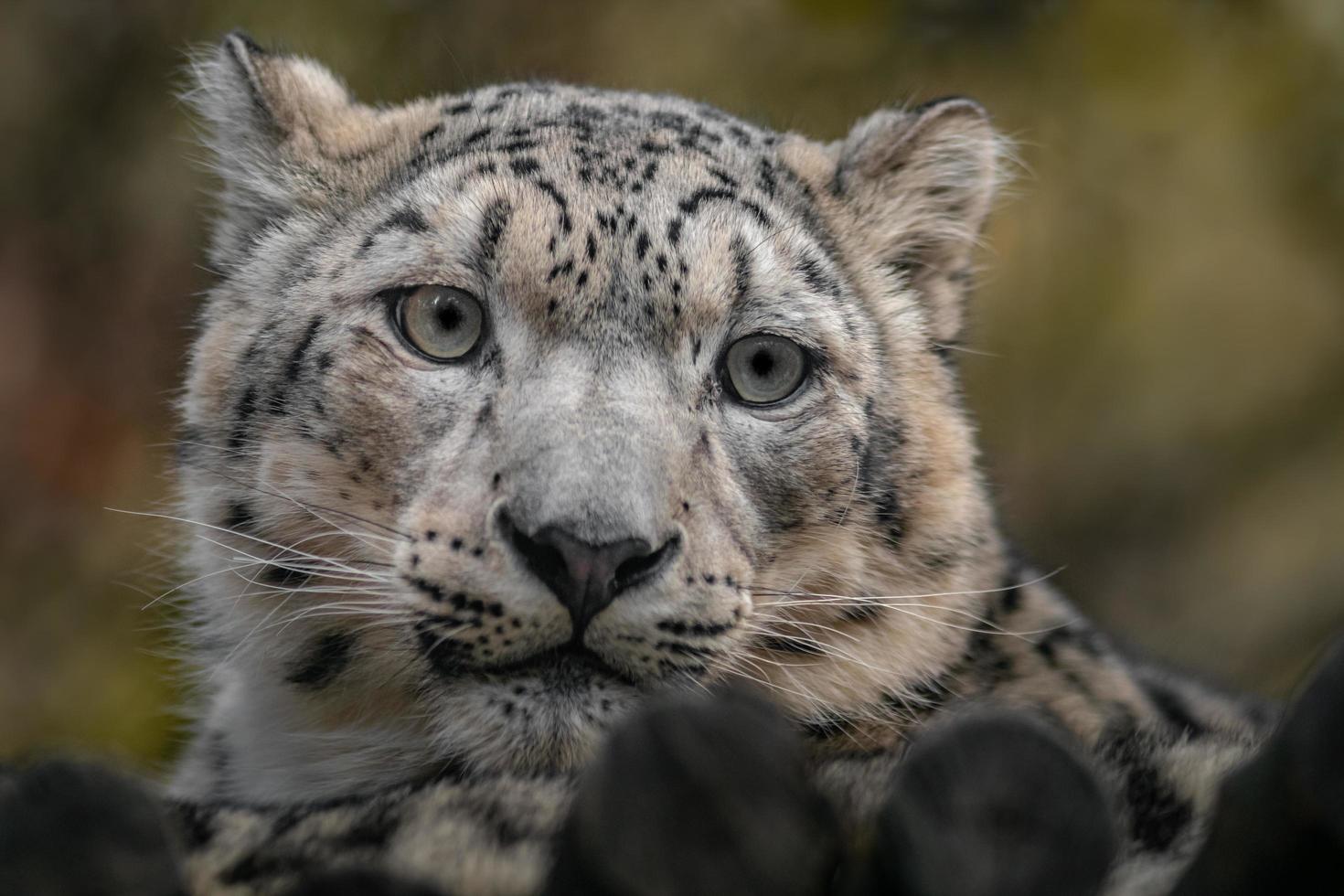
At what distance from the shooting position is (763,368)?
4035 millimetres

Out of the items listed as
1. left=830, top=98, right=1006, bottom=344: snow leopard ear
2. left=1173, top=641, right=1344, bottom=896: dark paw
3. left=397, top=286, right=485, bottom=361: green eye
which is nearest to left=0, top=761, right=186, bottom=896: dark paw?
left=1173, top=641, right=1344, bottom=896: dark paw

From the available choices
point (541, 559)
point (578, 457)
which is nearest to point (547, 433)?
point (578, 457)

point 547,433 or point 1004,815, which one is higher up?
point 547,433

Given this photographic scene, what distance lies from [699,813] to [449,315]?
7.31 ft

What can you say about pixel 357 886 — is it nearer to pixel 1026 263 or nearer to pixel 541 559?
pixel 541 559

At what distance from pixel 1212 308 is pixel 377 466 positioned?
8712 millimetres

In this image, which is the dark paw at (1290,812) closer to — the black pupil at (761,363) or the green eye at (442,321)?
the black pupil at (761,363)

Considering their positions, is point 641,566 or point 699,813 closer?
point 699,813

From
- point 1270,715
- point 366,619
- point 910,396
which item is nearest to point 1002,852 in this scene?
point 366,619

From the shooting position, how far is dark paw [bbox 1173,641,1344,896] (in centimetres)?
190

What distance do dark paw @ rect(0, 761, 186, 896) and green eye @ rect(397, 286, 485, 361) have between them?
6.19 ft

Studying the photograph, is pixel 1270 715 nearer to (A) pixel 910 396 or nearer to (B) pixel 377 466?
(A) pixel 910 396

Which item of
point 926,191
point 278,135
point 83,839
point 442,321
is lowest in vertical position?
point 83,839

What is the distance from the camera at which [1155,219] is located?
10672 millimetres
